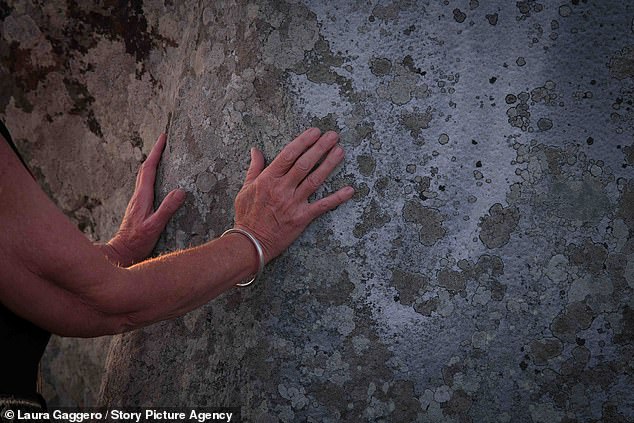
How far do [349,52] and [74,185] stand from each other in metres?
1.10

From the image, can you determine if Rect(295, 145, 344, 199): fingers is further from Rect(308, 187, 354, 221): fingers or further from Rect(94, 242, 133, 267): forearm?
Rect(94, 242, 133, 267): forearm

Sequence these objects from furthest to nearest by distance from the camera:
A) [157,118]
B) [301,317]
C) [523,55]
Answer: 1. [157,118]
2. [301,317]
3. [523,55]

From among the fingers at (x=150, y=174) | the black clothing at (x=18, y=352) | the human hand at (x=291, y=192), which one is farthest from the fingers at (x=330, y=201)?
the black clothing at (x=18, y=352)

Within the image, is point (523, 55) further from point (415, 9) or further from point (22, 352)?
point (22, 352)

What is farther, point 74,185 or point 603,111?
point 74,185

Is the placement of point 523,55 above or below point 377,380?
above

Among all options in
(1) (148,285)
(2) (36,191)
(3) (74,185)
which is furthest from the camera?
(3) (74,185)

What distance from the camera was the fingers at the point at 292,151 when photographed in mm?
1438

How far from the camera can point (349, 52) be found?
4.76 feet

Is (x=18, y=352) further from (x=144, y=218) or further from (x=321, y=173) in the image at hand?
(x=321, y=173)

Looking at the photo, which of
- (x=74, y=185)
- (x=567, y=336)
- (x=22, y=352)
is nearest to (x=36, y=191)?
(x=22, y=352)

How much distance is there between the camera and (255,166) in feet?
4.89

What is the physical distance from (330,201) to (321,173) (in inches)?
2.6

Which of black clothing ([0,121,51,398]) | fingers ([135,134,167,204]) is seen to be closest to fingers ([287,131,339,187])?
fingers ([135,134,167,204])
